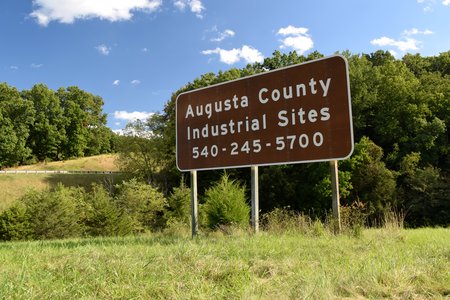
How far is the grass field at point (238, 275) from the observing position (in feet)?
12.6

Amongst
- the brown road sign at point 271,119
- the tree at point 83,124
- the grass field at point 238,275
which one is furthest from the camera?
the tree at point 83,124

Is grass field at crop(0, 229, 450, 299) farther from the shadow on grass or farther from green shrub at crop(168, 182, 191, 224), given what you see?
the shadow on grass

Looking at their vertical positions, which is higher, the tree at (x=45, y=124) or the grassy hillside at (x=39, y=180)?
the tree at (x=45, y=124)

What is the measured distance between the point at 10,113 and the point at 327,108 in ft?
207

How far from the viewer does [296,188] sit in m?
40.0

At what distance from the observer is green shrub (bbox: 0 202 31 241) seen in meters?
28.2

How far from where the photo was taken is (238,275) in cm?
452

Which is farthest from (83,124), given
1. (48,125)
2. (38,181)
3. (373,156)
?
(373,156)

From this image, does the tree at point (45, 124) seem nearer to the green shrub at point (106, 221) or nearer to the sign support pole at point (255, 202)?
the green shrub at point (106, 221)

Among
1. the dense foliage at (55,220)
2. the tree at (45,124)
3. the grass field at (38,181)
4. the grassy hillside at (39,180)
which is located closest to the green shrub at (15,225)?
the dense foliage at (55,220)

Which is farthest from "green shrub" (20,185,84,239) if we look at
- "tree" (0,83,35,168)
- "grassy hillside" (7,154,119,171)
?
"grassy hillside" (7,154,119,171)

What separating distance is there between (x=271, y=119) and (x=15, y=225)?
84.8 feet

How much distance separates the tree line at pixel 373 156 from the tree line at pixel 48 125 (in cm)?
1896

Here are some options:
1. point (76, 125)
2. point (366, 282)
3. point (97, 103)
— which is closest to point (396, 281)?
point (366, 282)
